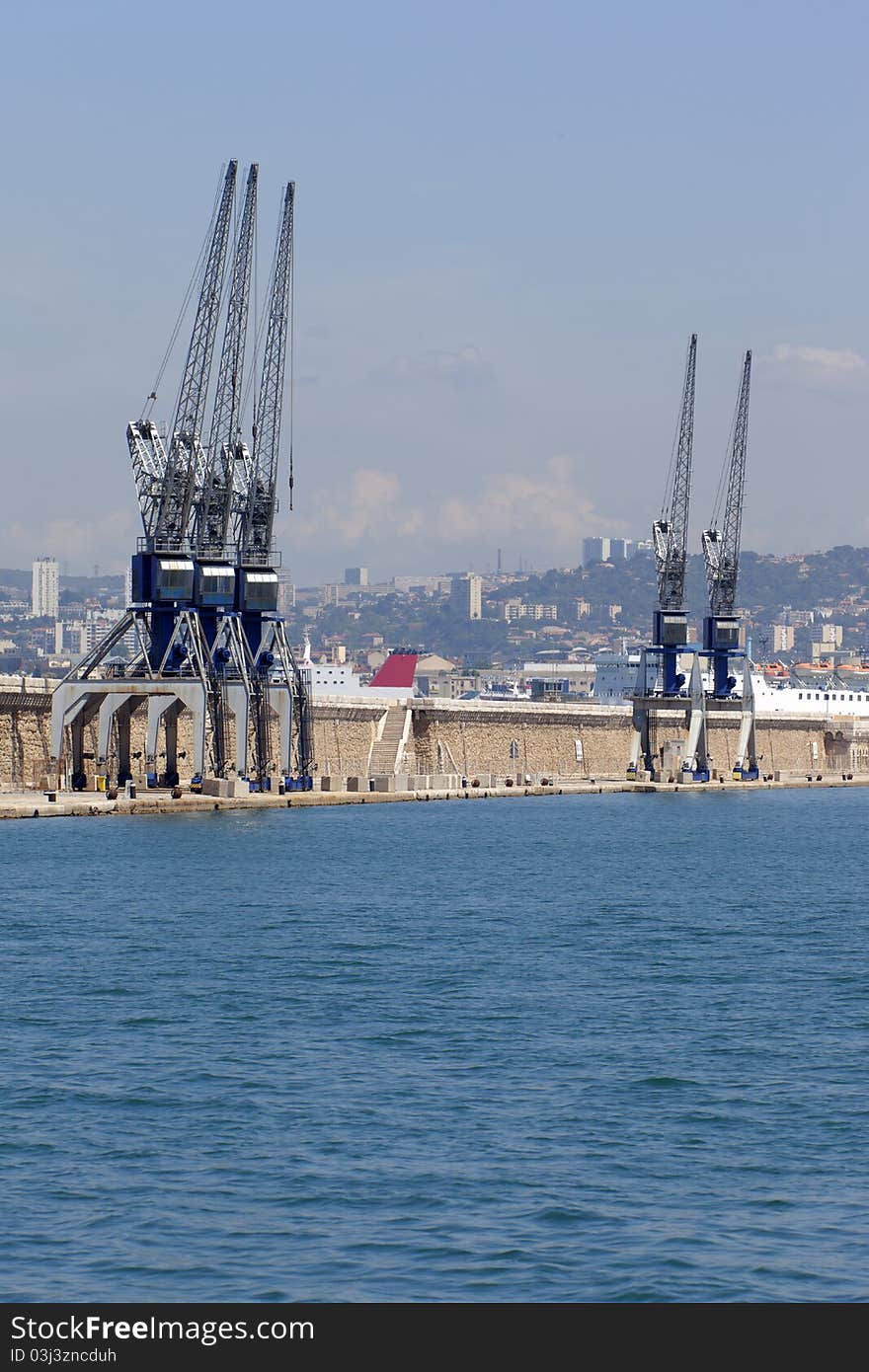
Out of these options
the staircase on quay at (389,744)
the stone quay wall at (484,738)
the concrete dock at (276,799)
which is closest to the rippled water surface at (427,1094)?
the concrete dock at (276,799)

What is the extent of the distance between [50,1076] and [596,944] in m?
18.3

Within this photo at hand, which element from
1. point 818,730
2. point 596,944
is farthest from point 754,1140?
point 818,730

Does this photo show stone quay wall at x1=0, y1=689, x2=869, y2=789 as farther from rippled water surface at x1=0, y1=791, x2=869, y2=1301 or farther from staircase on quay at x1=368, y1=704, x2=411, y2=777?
rippled water surface at x1=0, y1=791, x2=869, y2=1301

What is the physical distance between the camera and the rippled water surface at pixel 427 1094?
66.3ft

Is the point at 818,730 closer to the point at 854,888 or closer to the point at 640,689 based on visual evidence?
the point at 640,689

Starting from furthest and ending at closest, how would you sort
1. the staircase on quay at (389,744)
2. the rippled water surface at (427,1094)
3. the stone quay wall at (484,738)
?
the staircase on quay at (389,744) → the stone quay wall at (484,738) → the rippled water surface at (427,1094)

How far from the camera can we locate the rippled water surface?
66.3 feet

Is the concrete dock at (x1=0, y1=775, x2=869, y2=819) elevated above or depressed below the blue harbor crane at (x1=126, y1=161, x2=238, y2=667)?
below

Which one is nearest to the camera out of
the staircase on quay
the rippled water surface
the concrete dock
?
the rippled water surface

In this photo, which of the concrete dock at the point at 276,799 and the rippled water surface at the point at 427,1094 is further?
the concrete dock at the point at 276,799

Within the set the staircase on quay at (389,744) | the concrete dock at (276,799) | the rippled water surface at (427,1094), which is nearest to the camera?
the rippled water surface at (427,1094)

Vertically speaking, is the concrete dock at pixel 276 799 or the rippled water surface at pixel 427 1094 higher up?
the rippled water surface at pixel 427 1094

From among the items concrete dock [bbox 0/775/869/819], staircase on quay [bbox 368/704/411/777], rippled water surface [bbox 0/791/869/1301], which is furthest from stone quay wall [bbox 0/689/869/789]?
rippled water surface [bbox 0/791/869/1301]

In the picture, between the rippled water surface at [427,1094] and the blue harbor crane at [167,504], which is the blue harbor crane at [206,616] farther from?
the rippled water surface at [427,1094]
